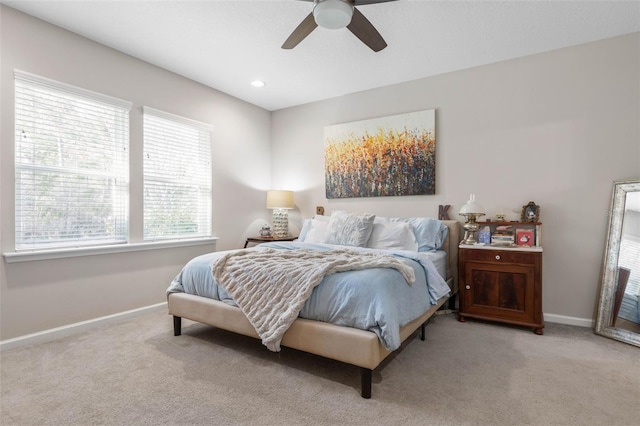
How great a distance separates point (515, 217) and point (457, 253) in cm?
65

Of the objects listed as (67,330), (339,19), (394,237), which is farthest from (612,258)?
(67,330)

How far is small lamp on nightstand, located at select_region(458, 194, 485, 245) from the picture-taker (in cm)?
320

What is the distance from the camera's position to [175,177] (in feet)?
12.1

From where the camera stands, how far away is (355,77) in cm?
375

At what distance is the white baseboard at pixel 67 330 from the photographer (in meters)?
2.48

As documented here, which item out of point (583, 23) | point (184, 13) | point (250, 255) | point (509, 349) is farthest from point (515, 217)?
point (184, 13)

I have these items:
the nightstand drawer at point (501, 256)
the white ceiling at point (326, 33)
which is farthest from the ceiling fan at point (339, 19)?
the nightstand drawer at point (501, 256)

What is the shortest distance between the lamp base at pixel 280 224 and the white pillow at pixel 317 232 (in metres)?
0.70

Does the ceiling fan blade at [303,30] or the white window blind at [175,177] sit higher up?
the ceiling fan blade at [303,30]

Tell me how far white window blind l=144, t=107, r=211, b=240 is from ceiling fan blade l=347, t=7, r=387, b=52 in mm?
2280

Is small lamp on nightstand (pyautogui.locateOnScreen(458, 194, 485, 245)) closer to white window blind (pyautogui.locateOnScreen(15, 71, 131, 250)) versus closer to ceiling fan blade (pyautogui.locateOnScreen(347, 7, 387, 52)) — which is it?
ceiling fan blade (pyautogui.locateOnScreen(347, 7, 387, 52))

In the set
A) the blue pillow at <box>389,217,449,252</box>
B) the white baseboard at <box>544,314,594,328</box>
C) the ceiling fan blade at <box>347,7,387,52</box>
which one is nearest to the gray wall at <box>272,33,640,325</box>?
the white baseboard at <box>544,314,594,328</box>

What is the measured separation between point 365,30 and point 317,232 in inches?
84.8

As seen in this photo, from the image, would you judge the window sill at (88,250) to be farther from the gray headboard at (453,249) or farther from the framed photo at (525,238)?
the framed photo at (525,238)
